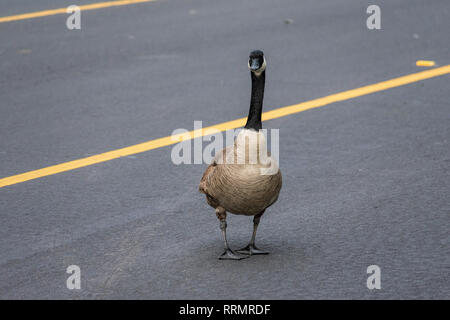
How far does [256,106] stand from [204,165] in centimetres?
195

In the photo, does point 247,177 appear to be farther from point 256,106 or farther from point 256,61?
point 256,61

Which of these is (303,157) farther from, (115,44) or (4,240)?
(115,44)

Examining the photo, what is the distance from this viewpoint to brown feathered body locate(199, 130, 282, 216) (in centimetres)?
406

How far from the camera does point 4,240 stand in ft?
15.5

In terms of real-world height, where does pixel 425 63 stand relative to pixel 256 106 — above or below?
above

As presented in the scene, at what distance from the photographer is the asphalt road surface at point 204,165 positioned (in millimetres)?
4262

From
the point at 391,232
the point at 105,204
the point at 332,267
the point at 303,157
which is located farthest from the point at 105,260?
the point at 303,157

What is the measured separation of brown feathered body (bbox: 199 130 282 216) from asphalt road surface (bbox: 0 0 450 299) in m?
0.42

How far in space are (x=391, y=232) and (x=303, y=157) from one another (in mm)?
1537

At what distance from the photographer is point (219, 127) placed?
22.8 feet

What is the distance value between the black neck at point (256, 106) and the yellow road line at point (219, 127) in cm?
223

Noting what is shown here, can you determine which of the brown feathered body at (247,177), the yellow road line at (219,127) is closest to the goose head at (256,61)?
the brown feathered body at (247,177)

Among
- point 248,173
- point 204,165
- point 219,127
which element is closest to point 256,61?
point 248,173

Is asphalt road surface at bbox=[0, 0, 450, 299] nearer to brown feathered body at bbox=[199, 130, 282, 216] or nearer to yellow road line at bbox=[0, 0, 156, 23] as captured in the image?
yellow road line at bbox=[0, 0, 156, 23]
